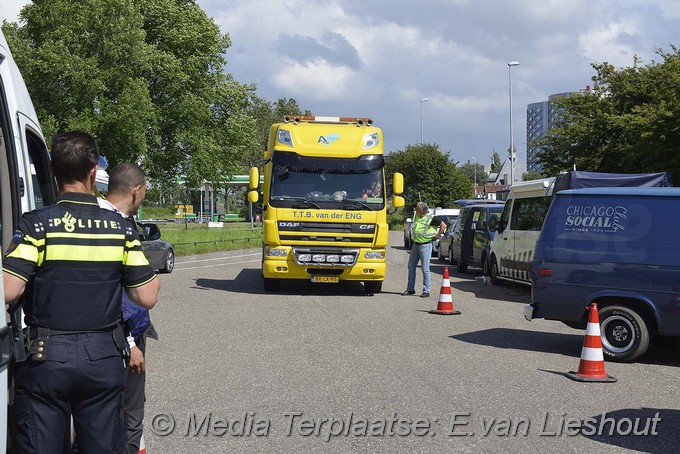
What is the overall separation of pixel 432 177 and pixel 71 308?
70.3 meters

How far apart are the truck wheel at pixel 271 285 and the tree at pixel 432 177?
54698 millimetres

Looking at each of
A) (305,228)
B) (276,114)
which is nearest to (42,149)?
(305,228)

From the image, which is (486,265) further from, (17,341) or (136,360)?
(17,341)

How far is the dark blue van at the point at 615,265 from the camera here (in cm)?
953

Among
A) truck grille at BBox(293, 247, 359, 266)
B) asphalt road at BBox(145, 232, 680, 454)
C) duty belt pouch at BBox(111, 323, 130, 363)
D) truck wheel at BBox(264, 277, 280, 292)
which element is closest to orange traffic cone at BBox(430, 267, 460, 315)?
asphalt road at BBox(145, 232, 680, 454)

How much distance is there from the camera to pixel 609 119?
32.5 m

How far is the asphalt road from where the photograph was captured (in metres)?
6.23

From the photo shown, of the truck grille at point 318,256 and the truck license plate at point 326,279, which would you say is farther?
the truck license plate at point 326,279

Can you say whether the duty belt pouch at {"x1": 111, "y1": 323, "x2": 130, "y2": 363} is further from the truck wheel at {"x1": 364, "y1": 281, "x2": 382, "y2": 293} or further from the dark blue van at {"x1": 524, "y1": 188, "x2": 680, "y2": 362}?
the truck wheel at {"x1": 364, "y1": 281, "x2": 382, "y2": 293}

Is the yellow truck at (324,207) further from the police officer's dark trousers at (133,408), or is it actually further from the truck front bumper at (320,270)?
the police officer's dark trousers at (133,408)

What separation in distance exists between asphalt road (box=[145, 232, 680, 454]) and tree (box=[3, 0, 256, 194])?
22135 millimetres

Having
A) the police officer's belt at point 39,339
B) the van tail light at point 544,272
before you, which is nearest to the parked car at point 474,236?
the van tail light at point 544,272

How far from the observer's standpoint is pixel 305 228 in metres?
16.4

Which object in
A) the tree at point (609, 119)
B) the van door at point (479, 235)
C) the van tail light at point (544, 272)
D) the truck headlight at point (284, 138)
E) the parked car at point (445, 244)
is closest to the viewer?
the van tail light at point (544, 272)
